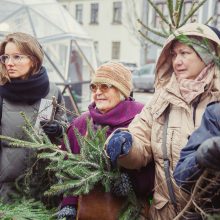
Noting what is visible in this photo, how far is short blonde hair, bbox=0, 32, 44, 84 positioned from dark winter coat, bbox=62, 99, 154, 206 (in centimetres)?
67

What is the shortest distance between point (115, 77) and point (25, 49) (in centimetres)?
77

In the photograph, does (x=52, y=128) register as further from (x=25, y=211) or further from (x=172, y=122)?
(x=172, y=122)

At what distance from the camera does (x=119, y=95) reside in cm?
315

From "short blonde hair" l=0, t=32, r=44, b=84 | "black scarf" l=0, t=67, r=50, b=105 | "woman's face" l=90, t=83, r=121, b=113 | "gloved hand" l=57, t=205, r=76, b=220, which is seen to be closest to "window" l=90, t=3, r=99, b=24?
"short blonde hair" l=0, t=32, r=44, b=84

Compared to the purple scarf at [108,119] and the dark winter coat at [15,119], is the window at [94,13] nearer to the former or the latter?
the dark winter coat at [15,119]

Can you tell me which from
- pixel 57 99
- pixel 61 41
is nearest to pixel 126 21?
pixel 61 41

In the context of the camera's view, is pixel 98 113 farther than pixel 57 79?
No

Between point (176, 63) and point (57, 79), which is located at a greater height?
point (176, 63)

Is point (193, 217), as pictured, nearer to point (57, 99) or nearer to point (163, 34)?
point (163, 34)

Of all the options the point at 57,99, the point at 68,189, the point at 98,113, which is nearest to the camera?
the point at 68,189

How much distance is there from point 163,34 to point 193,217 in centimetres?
154

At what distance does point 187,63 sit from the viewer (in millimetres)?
2549

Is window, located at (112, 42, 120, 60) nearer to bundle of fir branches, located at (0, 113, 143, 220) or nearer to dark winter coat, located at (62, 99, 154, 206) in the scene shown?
dark winter coat, located at (62, 99, 154, 206)

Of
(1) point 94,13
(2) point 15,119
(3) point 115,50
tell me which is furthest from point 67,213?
(1) point 94,13
